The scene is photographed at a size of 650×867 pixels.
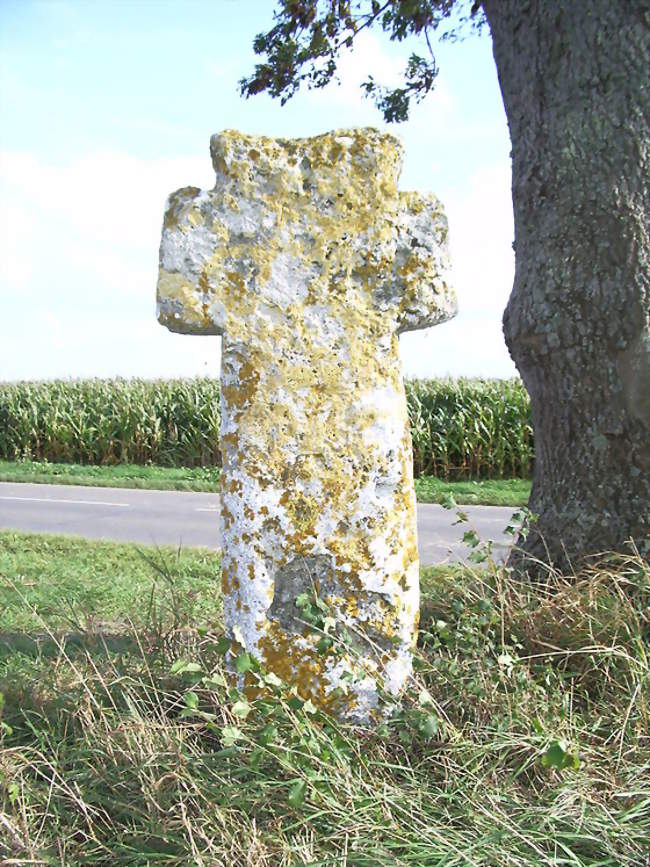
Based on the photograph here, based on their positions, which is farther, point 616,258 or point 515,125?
point 515,125

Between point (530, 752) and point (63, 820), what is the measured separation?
1.78 m

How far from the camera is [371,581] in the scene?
3299 millimetres

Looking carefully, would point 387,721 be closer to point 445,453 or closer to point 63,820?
point 63,820

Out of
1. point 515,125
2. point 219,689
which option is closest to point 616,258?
point 515,125

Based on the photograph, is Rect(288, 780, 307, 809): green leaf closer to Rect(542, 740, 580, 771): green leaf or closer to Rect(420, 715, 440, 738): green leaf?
Rect(420, 715, 440, 738): green leaf

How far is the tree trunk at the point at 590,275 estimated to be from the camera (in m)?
4.59

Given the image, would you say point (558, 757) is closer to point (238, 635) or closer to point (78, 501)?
point (238, 635)

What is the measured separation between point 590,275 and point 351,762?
9.84 feet

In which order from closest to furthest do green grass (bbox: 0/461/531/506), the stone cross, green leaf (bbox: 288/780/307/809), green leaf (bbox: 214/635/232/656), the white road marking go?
green leaf (bbox: 288/780/307/809)
green leaf (bbox: 214/635/232/656)
the stone cross
the white road marking
green grass (bbox: 0/461/531/506)

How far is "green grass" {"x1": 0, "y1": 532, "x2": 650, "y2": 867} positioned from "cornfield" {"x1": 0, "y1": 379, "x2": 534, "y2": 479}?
12.5 metres

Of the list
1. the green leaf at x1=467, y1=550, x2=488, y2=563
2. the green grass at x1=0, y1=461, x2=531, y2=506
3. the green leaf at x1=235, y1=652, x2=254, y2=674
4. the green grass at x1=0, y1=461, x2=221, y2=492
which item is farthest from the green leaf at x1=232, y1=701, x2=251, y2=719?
the green grass at x1=0, y1=461, x2=221, y2=492

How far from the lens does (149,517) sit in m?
11.7

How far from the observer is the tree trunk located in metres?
4.59

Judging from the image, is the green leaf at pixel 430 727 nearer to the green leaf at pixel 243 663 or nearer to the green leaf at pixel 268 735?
the green leaf at pixel 268 735
